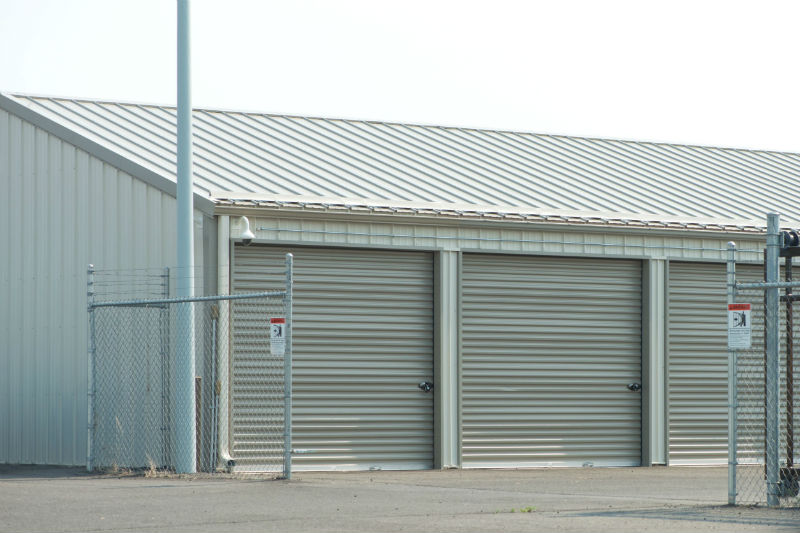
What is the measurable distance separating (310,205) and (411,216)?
1.40 metres

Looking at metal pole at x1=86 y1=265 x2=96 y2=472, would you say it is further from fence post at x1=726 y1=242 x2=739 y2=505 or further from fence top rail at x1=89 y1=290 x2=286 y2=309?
fence post at x1=726 y1=242 x2=739 y2=505

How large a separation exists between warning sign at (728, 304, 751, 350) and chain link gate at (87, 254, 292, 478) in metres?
6.40

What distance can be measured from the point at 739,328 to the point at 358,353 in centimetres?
696

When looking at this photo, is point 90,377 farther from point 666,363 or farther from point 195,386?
point 666,363

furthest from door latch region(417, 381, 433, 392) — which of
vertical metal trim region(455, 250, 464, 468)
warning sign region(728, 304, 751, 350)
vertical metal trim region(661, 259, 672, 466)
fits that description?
warning sign region(728, 304, 751, 350)

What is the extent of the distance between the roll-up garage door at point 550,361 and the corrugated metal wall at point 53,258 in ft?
14.6

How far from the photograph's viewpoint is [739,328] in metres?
11.6

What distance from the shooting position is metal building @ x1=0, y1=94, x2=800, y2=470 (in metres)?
17.4

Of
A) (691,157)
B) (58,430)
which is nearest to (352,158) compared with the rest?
(58,430)

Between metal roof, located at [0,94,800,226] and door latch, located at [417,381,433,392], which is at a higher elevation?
metal roof, located at [0,94,800,226]

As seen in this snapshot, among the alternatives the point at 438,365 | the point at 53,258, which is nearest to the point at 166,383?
the point at 53,258

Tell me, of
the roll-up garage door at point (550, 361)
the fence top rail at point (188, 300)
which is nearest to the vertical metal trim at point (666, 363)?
the roll-up garage door at point (550, 361)

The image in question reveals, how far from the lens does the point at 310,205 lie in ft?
56.3

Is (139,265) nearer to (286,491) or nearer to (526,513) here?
(286,491)
